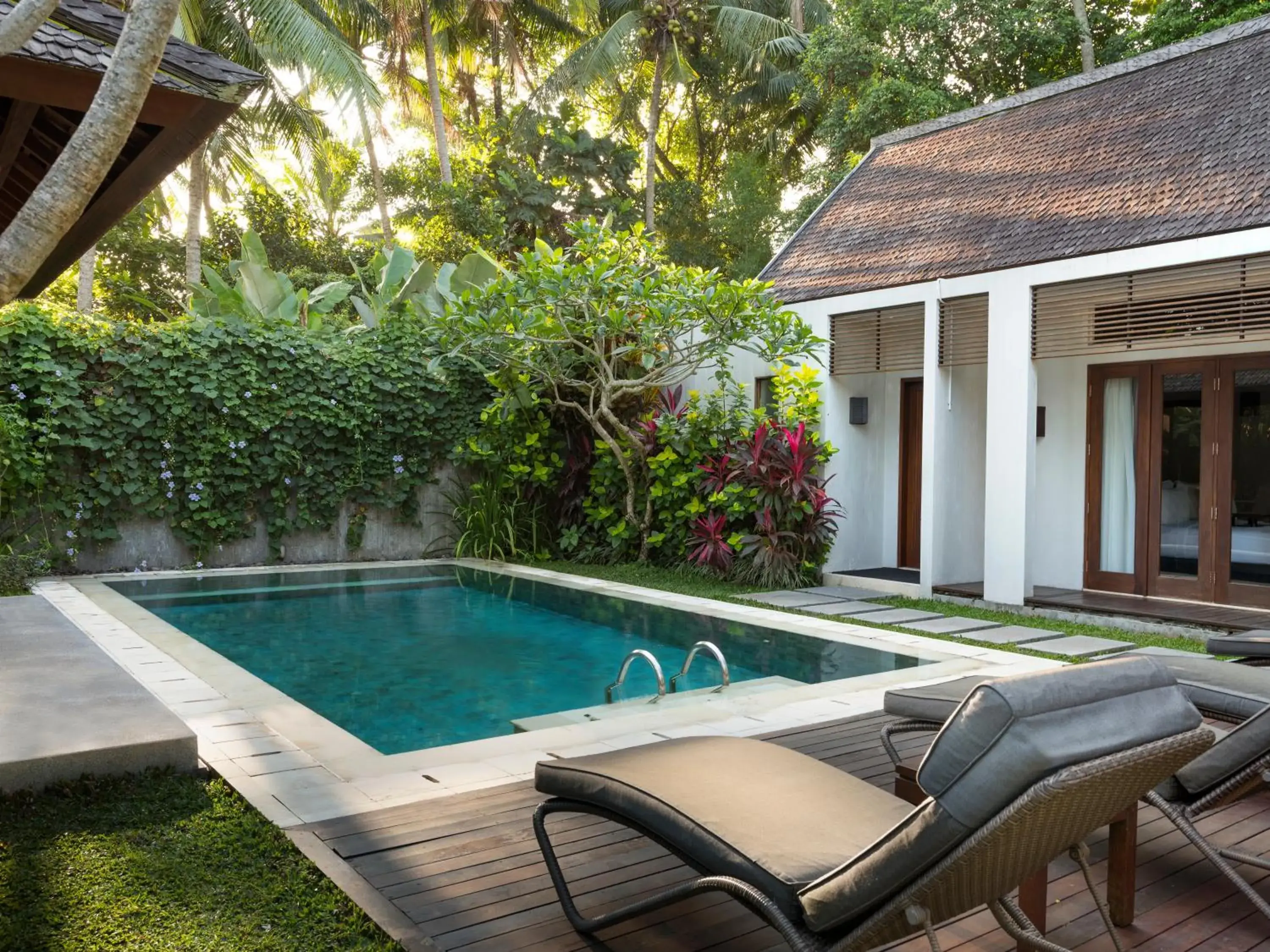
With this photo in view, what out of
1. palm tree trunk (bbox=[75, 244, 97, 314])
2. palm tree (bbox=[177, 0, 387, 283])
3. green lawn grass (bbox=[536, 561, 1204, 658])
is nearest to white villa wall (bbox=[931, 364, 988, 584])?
green lawn grass (bbox=[536, 561, 1204, 658])

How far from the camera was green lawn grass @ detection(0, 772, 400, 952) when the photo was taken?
107 inches

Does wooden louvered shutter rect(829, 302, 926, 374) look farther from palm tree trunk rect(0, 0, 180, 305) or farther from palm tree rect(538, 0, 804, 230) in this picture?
palm tree rect(538, 0, 804, 230)

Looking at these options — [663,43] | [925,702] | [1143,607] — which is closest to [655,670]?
[925,702]

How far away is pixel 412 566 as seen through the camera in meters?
12.1

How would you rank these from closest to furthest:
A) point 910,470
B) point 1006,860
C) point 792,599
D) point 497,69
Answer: point 1006,860 < point 792,599 < point 910,470 < point 497,69

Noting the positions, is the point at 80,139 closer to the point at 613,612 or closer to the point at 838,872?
the point at 838,872

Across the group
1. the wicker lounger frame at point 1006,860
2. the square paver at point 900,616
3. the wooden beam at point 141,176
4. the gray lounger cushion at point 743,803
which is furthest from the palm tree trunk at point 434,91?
the wicker lounger frame at point 1006,860

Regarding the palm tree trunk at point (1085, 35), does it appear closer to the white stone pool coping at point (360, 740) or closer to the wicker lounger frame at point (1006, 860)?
the white stone pool coping at point (360, 740)

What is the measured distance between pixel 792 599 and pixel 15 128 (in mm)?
7169

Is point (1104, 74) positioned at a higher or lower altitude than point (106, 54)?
higher

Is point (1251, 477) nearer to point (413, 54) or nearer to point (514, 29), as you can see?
point (514, 29)

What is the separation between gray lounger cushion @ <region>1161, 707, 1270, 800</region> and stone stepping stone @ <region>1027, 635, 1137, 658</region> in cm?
410

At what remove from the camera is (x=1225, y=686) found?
3.73 meters

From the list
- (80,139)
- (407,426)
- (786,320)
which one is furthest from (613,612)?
(80,139)
